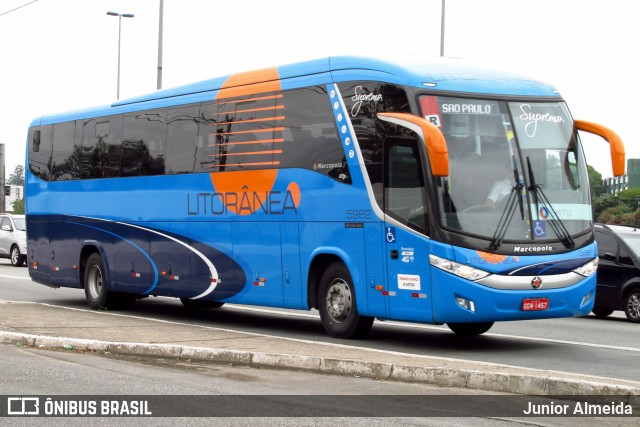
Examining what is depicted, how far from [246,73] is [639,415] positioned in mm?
9877

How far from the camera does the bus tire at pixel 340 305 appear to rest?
14.6 m

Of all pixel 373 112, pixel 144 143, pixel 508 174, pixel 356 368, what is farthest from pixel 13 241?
pixel 356 368

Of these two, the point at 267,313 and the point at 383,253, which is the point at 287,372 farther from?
the point at 267,313

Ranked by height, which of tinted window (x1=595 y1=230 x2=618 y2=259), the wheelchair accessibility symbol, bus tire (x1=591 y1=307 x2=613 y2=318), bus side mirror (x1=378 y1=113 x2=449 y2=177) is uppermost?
bus side mirror (x1=378 y1=113 x2=449 y2=177)

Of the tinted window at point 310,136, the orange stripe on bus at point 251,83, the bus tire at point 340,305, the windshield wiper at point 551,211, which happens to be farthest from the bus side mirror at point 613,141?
the orange stripe on bus at point 251,83

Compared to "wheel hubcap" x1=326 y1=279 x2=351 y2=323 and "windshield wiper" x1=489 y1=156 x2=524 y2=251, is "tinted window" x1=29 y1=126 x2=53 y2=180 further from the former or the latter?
"windshield wiper" x1=489 y1=156 x2=524 y2=251

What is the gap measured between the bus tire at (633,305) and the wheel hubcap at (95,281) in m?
10.0

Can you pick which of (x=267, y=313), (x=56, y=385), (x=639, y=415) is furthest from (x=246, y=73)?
(x=639, y=415)

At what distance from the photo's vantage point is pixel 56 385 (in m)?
10.0

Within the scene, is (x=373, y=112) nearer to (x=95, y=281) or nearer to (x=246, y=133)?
(x=246, y=133)

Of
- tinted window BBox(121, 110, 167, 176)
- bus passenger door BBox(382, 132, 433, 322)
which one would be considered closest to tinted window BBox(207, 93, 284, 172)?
tinted window BBox(121, 110, 167, 176)

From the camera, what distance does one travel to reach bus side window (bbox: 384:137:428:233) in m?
13.5

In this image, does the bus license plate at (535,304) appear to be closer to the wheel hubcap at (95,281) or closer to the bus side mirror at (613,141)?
the bus side mirror at (613,141)

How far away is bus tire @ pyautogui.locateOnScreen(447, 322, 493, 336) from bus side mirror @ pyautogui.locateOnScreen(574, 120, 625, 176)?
297 cm
